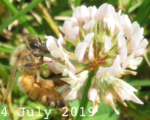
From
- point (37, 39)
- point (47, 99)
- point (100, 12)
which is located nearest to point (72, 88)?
point (47, 99)

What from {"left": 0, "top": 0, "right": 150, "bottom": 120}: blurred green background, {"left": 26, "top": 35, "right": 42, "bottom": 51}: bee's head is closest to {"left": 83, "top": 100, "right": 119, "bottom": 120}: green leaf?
{"left": 0, "top": 0, "right": 150, "bottom": 120}: blurred green background

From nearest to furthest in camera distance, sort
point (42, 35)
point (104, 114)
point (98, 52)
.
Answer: point (98, 52) < point (104, 114) < point (42, 35)

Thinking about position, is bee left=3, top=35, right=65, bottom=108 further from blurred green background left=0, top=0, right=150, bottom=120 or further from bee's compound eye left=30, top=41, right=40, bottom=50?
blurred green background left=0, top=0, right=150, bottom=120

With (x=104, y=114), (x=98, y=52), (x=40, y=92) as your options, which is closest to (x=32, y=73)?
(x=40, y=92)

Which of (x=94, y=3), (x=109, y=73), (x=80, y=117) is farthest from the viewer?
(x=94, y=3)

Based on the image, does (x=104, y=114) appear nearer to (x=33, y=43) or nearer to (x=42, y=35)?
(x=33, y=43)

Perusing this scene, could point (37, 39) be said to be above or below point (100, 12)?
below

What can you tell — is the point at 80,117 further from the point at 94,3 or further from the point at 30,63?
the point at 94,3
